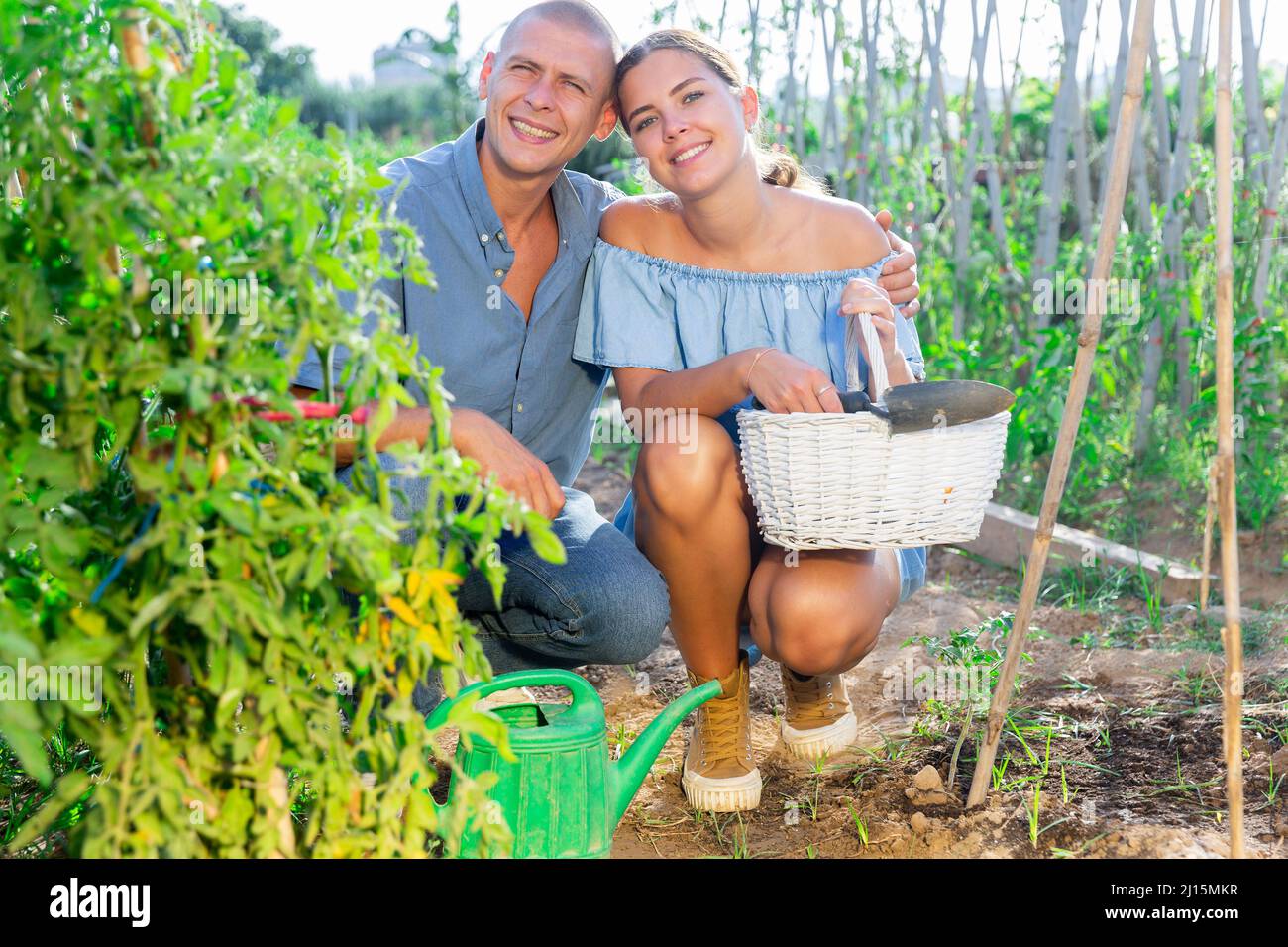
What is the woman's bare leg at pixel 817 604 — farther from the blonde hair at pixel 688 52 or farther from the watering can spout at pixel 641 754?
the blonde hair at pixel 688 52

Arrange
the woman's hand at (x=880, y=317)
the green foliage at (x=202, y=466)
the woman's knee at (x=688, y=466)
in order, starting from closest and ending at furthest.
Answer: the green foliage at (x=202, y=466)
the woman's hand at (x=880, y=317)
the woman's knee at (x=688, y=466)

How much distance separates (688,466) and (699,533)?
0.43ft

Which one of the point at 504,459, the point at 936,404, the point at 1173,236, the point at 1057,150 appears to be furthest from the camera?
the point at 1057,150

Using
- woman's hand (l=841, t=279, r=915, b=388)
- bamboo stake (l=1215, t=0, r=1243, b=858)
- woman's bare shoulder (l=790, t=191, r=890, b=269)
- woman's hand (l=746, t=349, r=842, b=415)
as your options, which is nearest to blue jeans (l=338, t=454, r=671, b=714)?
woman's hand (l=746, t=349, r=842, b=415)

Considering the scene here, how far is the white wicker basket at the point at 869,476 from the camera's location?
168cm

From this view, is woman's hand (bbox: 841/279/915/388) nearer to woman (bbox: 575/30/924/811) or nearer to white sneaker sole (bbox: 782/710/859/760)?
woman (bbox: 575/30/924/811)

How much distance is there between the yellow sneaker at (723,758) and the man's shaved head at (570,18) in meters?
1.17

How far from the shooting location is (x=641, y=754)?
5.46 feet

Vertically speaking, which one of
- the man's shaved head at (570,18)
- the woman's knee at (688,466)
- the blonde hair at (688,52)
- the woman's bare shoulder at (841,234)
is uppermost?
the man's shaved head at (570,18)

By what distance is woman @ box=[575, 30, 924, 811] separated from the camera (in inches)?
79.2

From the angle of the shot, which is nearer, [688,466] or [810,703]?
[688,466]

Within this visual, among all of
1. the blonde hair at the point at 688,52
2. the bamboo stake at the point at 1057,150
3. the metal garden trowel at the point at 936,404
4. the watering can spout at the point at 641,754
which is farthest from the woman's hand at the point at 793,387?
the bamboo stake at the point at 1057,150

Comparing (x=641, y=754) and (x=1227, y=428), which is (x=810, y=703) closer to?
(x=641, y=754)

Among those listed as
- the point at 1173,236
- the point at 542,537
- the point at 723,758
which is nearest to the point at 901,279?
the point at 723,758
